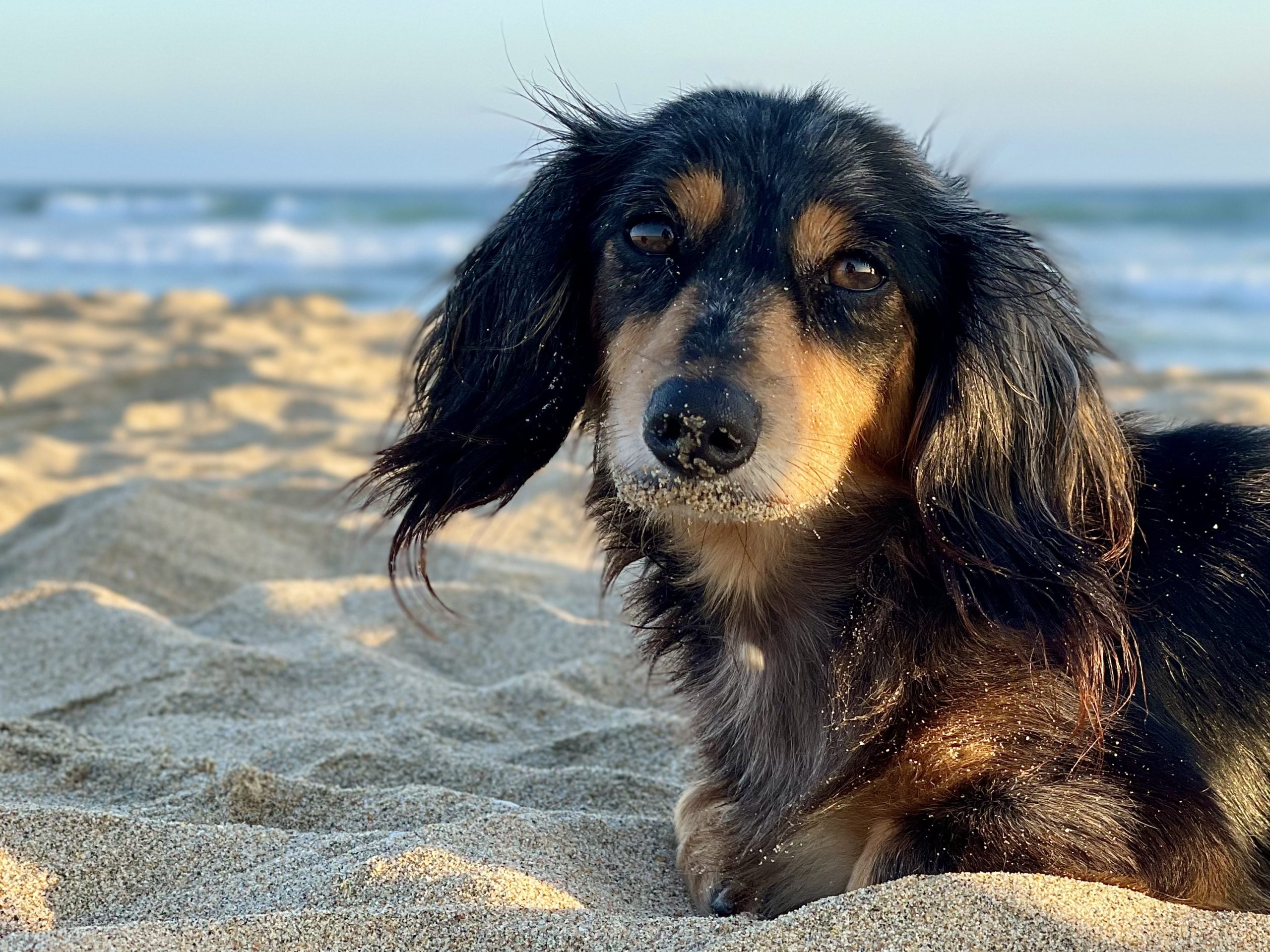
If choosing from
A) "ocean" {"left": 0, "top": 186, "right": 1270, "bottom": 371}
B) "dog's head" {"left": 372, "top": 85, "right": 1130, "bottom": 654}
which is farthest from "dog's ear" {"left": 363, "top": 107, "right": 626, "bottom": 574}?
"ocean" {"left": 0, "top": 186, "right": 1270, "bottom": 371}

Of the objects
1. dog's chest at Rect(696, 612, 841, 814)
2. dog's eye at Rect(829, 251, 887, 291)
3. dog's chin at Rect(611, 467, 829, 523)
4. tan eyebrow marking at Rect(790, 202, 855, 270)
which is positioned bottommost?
dog's chest at Rect(696, 612, 841, 814)

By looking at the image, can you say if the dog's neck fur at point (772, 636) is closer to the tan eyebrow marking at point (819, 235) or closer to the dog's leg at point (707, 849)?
the dog's leg at point (707, 849)

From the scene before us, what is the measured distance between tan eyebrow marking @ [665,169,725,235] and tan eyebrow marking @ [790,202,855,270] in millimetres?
154

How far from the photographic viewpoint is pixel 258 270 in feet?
81.0

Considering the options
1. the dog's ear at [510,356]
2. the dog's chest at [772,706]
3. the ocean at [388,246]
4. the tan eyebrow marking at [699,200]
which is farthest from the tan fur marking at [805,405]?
the ocean at [388,246]

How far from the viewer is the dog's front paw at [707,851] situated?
2.74m

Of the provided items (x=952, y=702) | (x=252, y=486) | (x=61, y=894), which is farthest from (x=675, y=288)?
(x=252, y=486)

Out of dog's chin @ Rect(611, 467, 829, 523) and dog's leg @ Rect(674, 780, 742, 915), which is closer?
dog's chin @ Rect(611, 467, 829, 523)

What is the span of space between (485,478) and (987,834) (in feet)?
4.26

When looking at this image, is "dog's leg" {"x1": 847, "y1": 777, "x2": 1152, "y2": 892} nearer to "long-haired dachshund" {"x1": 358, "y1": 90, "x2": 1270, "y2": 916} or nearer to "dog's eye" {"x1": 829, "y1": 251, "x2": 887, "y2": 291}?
"long-haired dachshund" {"x1": 358, "y1": 90, "x2": 1270, "y2": 916}

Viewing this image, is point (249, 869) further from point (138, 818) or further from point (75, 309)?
point (75, 309)

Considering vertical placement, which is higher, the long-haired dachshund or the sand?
the long-haired dachshund

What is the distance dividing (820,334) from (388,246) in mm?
25496

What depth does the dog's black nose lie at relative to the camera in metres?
2.29
